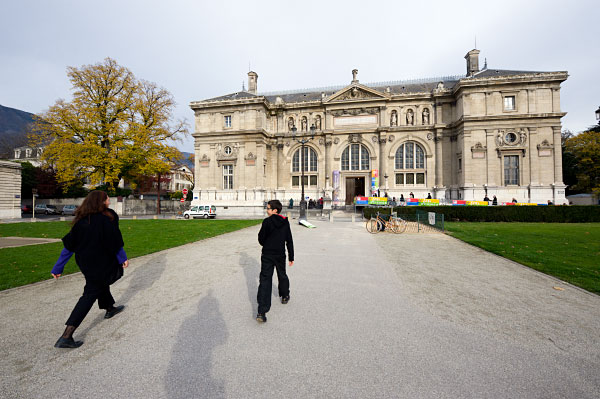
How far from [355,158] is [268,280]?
3163 centimetres

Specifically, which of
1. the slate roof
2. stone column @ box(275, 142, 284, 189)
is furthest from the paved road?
the slate roof

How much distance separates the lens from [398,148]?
32.8 m

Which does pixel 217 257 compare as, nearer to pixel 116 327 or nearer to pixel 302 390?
pixel 116 327

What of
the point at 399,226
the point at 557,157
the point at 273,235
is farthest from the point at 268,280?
the point at 557,157

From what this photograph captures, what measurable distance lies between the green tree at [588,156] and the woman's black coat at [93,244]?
4301 centimetres

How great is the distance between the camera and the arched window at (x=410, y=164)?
105 feet

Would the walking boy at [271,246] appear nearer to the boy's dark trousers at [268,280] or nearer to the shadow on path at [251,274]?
the boy's dark trousers at [268,280]

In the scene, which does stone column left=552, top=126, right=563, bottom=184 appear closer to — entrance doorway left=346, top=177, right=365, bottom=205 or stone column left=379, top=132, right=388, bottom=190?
stone column left=379, top=132, right=388, bottom=190

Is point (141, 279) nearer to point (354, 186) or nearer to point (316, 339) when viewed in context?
point (316, 339)

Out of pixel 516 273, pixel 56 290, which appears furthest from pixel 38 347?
pixel 516 273

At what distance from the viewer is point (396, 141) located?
32.7 meters

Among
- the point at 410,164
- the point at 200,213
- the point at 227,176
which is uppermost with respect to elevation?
Answer: the point at 410,164

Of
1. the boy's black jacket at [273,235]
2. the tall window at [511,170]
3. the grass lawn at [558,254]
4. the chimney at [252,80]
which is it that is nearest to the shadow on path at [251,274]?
the boy's black jacket at [273,235]

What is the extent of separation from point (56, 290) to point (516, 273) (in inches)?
408
